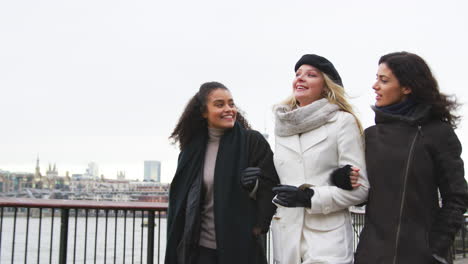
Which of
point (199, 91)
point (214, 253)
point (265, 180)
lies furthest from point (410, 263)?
point (199, 91)

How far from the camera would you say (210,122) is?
2697 millimetres

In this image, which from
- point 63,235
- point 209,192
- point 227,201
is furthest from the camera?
point 63,235

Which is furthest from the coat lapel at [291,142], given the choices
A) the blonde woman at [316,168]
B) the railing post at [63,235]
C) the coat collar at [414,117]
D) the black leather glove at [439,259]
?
the railing post at [63,235]

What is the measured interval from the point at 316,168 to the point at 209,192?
667mm

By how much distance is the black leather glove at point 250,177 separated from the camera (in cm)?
229

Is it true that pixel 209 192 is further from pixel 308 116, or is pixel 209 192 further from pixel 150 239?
pixel 150 239

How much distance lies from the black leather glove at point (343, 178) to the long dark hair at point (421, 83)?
43 centimetres

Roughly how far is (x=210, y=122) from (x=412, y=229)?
1.24m

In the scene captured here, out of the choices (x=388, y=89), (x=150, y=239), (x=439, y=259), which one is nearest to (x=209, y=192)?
(x=388, y=89)

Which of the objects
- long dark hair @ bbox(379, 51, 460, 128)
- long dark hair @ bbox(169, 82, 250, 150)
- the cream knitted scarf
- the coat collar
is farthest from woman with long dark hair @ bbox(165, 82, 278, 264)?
long dark hair @ bbox(379, 51, 460, 128)

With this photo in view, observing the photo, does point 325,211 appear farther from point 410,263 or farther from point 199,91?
point 199,91

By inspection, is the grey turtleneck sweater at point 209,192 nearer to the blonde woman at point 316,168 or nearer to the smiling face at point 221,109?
the smiling face at point 221,109

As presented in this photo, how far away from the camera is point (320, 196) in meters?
2.03

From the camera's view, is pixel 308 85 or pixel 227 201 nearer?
pixel 308 85
